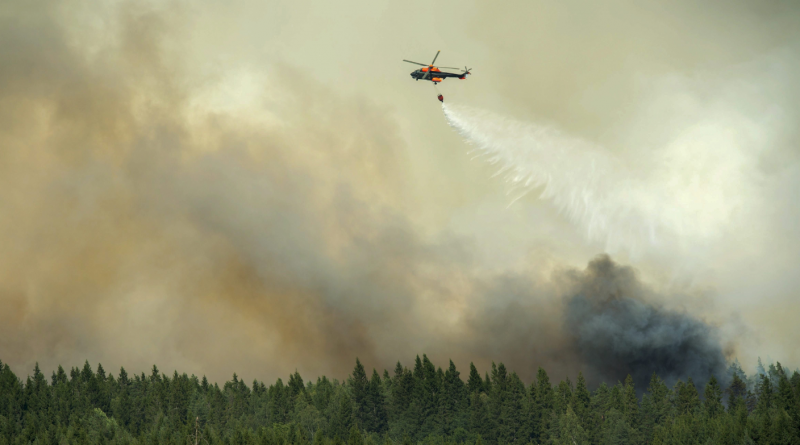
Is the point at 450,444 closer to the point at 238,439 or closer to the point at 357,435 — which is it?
the point at 357,435

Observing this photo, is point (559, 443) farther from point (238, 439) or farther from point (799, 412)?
point (238, 439)

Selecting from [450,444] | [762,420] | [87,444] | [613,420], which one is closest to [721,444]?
[762,420]

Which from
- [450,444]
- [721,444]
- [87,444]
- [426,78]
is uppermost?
[426,78]

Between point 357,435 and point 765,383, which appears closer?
point 357,435

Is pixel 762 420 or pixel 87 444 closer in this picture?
pixel 762 420

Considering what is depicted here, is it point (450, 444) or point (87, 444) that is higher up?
point (87, 444)

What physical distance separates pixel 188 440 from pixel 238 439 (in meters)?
10.7

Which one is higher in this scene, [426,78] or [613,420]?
[426,78]

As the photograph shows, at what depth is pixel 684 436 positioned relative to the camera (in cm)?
17050

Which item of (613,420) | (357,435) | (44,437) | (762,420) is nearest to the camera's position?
(762,420)

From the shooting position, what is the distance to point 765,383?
197875 mm

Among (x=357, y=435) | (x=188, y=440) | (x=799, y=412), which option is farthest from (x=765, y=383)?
(x=188, y=440)

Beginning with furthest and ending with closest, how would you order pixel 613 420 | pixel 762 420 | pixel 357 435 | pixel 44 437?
pixel 613 420 < pixel 44 437 < pixel 357 435 < pixel 762 420

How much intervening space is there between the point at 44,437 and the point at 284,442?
66.9m
